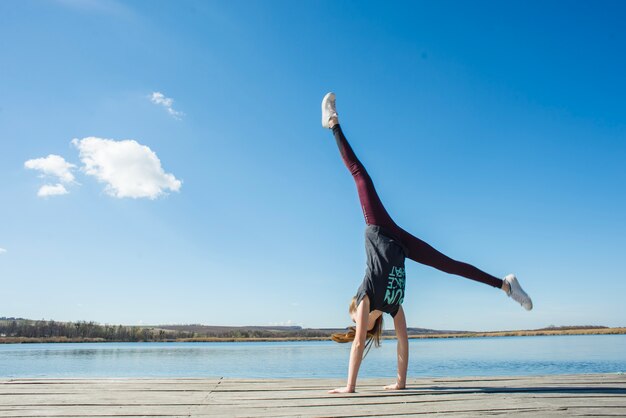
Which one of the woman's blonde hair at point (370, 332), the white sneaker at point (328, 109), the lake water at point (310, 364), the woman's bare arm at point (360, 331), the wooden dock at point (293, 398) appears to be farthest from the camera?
the lake water at point (310, 364)

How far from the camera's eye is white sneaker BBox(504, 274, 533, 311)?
4789 millimetres

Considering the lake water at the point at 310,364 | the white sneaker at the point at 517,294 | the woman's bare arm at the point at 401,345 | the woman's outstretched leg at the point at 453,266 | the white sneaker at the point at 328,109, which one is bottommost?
the lake water at the point at 310,364

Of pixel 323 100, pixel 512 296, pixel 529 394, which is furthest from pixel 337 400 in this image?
pixel 323 100

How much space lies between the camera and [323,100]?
16.7 feet

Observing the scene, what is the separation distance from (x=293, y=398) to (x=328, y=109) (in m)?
2.87

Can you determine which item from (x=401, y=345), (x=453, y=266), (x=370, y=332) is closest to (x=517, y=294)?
(x=453, y=266)

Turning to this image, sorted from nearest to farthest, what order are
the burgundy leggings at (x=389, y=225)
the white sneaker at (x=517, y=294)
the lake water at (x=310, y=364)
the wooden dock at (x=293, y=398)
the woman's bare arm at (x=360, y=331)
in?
the wooden dock at (x=293, y=398) → the woman's bare arm at (x=360, y=331) → the burgundy leggings at (x=389, y=225) → the white sneaker at (x=517, y=294) → the lake water at (x=310, y=364)

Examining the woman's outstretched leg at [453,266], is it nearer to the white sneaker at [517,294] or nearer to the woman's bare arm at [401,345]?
the white sneaker at [517,294]

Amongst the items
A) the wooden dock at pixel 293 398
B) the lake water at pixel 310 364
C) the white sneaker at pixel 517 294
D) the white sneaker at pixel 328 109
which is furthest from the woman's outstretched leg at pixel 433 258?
the lake water at pixel 310 364

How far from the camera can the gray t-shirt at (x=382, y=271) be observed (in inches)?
168

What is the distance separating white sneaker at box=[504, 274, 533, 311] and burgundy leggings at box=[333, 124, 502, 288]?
340mm

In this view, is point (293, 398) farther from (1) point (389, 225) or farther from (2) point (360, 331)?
(1) point (389, 225)

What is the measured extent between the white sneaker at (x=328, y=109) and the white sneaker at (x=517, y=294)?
2.49 m

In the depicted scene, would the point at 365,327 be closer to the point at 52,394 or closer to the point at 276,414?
the point at 276,414
